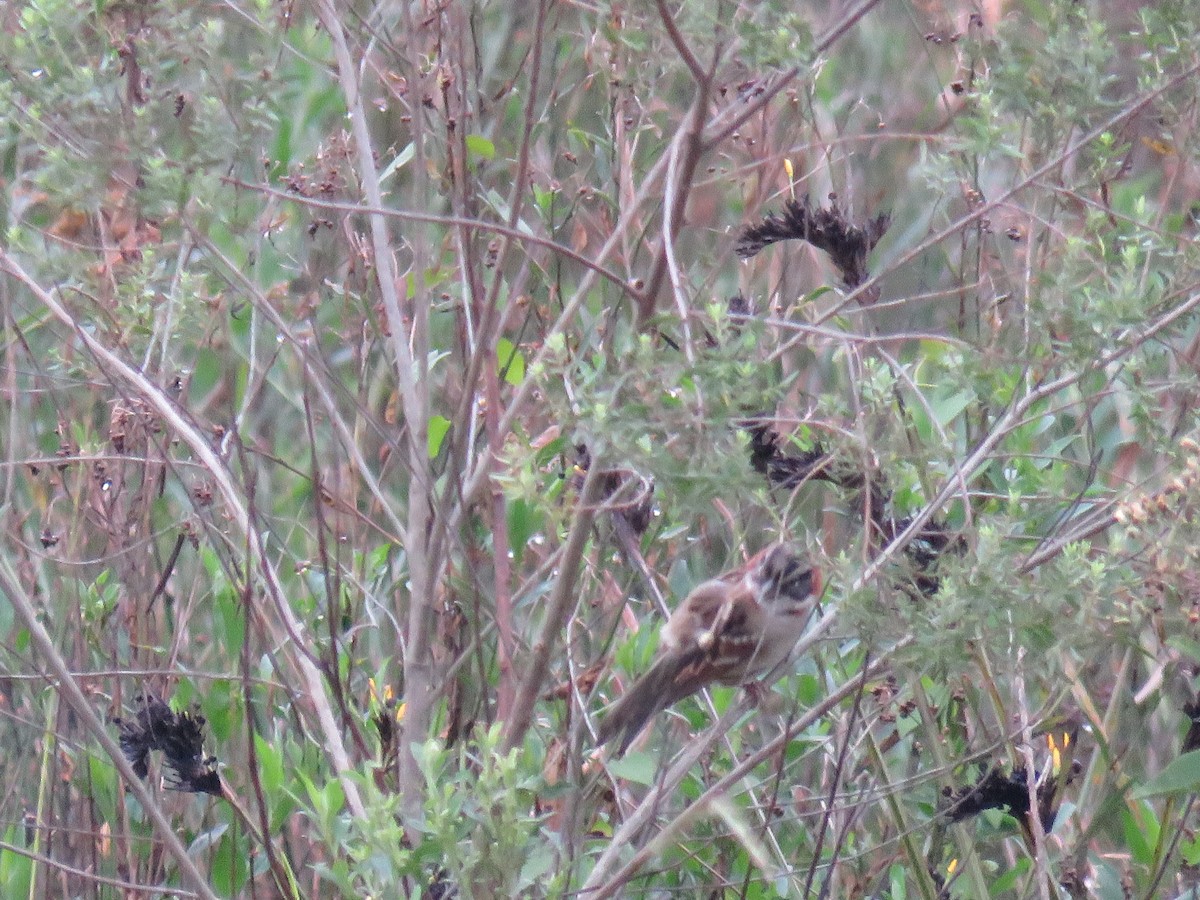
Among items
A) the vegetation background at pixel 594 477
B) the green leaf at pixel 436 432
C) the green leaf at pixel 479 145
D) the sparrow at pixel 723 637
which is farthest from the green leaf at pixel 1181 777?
the green leaf at pixel 479 145

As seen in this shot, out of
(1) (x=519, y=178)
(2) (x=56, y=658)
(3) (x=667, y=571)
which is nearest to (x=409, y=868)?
(2) (x=56, y=658)

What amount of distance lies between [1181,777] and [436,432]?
143cm

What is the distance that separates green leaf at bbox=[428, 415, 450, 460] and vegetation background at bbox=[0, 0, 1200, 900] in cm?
15

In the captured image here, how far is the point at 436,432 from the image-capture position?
2918 mm

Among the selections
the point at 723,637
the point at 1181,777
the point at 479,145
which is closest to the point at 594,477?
the point at 723,637

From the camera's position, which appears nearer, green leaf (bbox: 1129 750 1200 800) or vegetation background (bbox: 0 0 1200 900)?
vegetation background (bbox: 0 0 1200 900)

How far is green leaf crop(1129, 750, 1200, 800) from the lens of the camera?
2258 millimetres

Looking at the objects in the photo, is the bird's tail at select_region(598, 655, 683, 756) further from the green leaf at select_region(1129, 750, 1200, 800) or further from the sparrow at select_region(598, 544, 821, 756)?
the green leaf at select_region(1129, 750, 1200, 800)

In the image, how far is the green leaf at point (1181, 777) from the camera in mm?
2258

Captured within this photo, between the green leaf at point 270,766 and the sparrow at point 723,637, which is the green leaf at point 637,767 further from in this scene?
the green leaf at point 270,766

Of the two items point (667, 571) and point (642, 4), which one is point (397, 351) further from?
point (667, 571)

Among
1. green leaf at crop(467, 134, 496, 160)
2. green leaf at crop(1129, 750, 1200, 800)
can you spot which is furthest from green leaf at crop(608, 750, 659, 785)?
green leaf at crop(467, 134, 496, 160)

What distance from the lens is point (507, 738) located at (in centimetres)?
230

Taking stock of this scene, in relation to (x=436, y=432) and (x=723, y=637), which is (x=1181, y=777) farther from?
(x=436, y=432)
